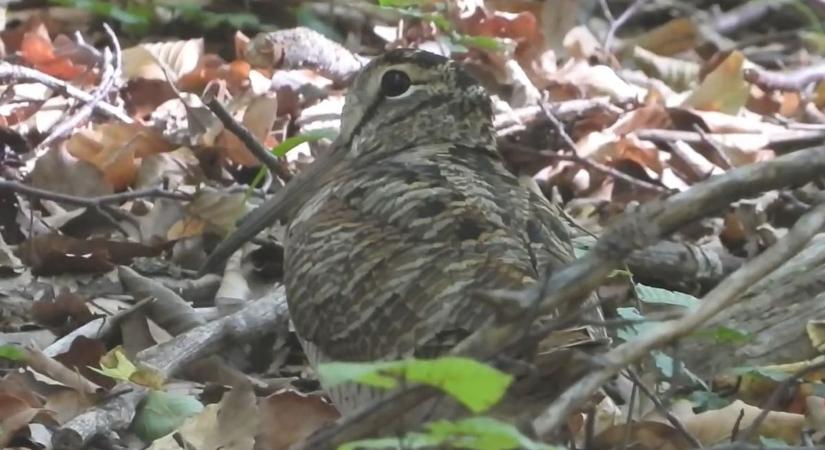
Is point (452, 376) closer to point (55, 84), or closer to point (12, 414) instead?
point (12, 414)

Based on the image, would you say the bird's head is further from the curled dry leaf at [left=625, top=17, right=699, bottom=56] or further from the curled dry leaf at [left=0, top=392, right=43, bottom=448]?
the curled dry leaf at [left=625, top=17, right=699, bottom=56]

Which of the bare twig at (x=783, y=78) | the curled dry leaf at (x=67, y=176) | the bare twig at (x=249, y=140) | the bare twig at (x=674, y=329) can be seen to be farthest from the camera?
the bare twig at (x=783, y=78)

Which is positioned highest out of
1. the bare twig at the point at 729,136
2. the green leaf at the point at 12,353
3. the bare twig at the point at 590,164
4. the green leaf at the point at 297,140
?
the green leaf at the point at 297,140

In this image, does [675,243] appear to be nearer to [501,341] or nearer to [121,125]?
[121,125]

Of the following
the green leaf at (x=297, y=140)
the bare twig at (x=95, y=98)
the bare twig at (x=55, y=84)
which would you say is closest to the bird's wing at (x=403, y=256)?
the green leaf at (x=297, y=140)

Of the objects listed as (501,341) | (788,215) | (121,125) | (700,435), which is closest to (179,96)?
(121,125)

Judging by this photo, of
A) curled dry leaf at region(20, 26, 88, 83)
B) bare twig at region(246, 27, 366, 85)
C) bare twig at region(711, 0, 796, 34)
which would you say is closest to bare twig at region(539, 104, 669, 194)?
bare twig at region(246, 27, 366, 85)

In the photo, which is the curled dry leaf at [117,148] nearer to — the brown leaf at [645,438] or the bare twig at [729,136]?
the bare twig at [729,136]
